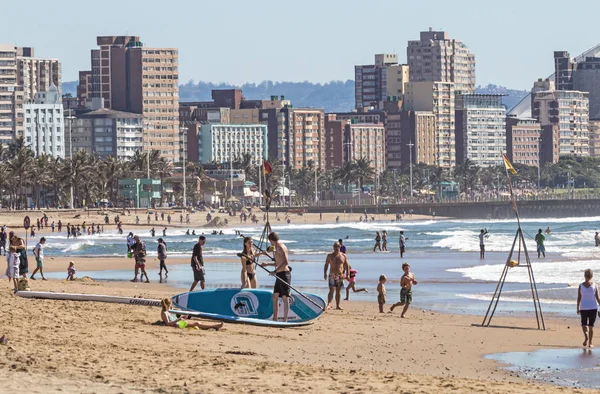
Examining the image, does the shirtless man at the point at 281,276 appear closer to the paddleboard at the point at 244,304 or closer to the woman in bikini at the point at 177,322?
the paddleboard at the point at 244,304

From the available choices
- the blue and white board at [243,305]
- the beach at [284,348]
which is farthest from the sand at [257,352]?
the blue and white board at [243,305]

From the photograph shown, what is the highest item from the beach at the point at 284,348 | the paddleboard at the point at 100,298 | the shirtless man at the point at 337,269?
the shirtless man at the point at 337,269

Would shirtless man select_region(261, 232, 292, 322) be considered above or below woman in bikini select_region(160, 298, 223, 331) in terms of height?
above

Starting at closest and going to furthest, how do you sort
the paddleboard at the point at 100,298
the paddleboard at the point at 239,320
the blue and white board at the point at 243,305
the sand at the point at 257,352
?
the sand at the point at 257,352 < the paddleboard at the point at 239,320 < the blue and white board at the point at 243,305 < the paddleboard at the point at 100,298

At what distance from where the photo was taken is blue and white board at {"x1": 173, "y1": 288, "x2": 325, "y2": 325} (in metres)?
19.5

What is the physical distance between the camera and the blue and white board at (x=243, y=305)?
64.0ft

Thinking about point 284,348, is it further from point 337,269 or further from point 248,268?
point 337,269

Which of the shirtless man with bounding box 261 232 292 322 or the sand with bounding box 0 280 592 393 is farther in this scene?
the shirtless man with bounding box 261 232 292 322

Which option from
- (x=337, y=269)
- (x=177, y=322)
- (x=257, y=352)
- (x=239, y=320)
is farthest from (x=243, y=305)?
(x=337, y=269)

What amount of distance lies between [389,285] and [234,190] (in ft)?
479

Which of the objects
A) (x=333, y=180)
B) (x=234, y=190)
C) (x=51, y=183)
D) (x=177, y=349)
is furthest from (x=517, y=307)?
(x=333, y=180)

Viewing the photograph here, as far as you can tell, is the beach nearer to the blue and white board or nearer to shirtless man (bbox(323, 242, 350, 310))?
the blue and white board

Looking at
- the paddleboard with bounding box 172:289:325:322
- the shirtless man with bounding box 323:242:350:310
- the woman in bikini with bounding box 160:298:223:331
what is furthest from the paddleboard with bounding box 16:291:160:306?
the shirtless man with bounding box 323:242:350:310

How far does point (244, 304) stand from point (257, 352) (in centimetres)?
353
